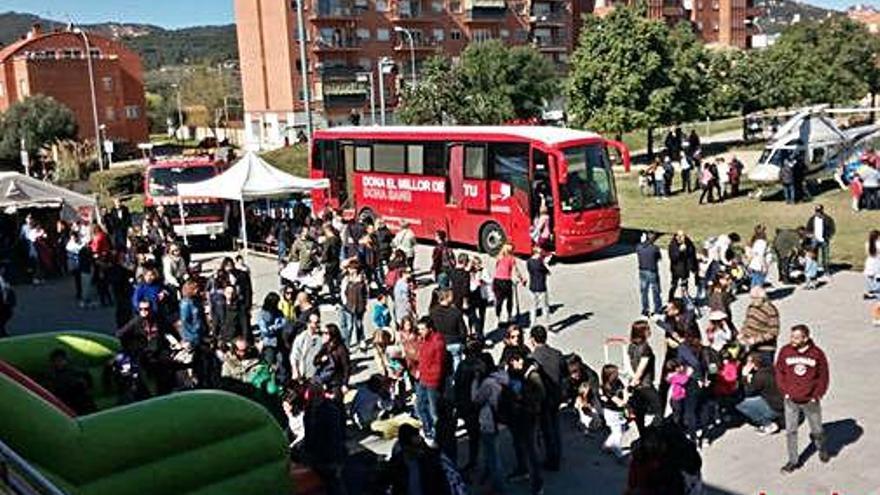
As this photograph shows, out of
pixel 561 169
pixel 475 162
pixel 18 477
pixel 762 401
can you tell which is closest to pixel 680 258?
pixel 561 169

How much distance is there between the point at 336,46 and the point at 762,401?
224 ft

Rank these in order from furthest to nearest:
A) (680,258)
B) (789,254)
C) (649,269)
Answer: (789,254), (680,258), (649,269)

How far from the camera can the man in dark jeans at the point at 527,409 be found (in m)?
9.19

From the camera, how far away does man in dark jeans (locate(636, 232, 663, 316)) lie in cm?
1551

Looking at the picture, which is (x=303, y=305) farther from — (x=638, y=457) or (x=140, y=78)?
(x=140, y=78)

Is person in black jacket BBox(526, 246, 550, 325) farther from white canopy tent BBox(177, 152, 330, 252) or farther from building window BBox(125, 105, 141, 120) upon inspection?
building window BBox(125, 105, 141, 120)

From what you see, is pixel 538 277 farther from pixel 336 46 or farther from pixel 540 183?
pixel 336 46

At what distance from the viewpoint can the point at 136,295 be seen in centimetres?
1383

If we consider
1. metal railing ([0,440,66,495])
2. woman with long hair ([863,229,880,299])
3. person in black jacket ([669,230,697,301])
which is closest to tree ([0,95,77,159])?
person in black jacket ([669,230,697,301])

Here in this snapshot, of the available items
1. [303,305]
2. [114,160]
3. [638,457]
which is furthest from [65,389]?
[114,160]

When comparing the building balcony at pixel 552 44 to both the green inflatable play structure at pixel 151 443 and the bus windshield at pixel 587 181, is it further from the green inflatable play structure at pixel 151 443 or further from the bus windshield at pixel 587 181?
the green inflatable play structure at pixel 151 443

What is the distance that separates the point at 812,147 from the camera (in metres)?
31.0

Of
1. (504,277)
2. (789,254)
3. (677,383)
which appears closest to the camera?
(677,383)

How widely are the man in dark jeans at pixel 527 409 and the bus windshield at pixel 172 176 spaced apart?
18.6 metres
